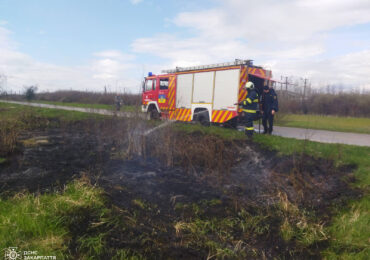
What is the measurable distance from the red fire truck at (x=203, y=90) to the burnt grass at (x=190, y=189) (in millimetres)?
2029

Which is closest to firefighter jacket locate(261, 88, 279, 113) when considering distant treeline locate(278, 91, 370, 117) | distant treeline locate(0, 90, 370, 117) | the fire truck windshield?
the fire truck windshield

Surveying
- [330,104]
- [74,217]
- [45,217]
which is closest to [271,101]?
[74,217]

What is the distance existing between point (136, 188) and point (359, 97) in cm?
1986

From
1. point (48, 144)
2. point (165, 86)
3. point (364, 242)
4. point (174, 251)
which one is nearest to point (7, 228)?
point (174, 251)

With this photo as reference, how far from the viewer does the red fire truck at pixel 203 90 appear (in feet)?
30.2

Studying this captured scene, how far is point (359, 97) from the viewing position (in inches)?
748

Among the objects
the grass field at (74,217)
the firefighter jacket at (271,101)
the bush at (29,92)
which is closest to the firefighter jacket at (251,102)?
the firefighter jacket at (271,101)

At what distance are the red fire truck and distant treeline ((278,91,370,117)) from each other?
9557 millimetres

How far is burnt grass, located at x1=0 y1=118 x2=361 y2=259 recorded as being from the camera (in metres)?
3.06

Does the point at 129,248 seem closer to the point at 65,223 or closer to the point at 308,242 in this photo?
the point at 65,223

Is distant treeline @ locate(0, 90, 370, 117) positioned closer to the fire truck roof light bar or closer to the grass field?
the fire truck roof light bar

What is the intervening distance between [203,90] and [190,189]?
20.6 ft

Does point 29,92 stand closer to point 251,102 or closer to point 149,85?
point 149,85

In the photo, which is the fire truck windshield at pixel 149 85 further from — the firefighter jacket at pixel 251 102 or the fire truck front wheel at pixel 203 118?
the firefighter jacket at pixel 251 102
